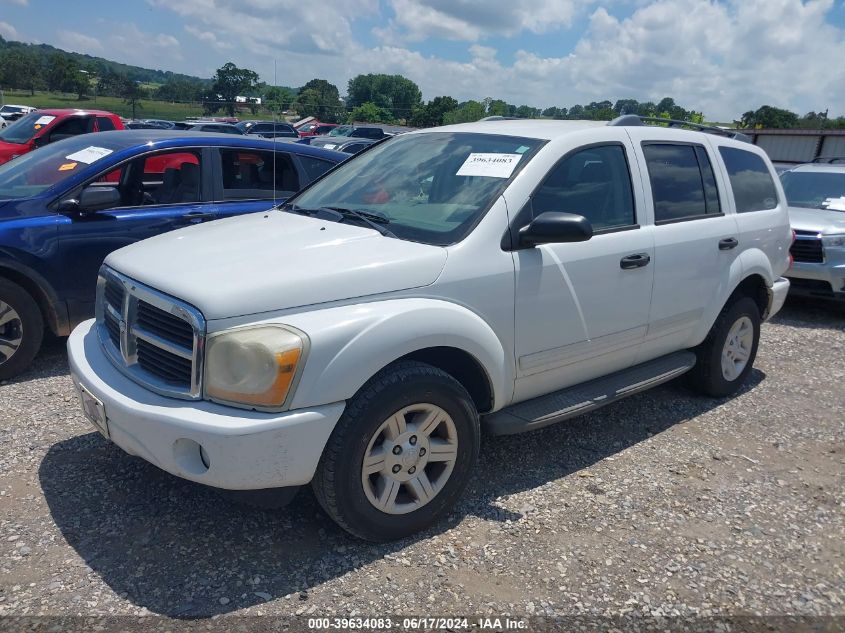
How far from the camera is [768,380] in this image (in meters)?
5.70

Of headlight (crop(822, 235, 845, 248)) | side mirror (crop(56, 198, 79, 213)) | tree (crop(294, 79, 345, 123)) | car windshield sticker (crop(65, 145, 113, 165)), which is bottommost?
headlight (crop(822, 235, 845, 248))

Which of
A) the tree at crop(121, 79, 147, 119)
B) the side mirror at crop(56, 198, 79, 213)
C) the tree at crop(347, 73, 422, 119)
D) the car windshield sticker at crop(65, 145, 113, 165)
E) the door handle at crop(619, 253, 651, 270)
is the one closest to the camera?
the door handle at crop(619, 253, 651, 270)

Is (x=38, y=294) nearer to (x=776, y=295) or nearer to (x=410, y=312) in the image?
(x=410, y=312)

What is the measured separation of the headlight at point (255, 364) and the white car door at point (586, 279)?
123cm

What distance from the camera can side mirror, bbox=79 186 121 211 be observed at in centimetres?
480

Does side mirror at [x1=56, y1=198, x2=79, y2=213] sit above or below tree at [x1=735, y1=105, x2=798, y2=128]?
below

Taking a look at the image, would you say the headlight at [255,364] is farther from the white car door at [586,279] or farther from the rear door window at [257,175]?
the rear door window at [257,175]

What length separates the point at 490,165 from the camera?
354cm

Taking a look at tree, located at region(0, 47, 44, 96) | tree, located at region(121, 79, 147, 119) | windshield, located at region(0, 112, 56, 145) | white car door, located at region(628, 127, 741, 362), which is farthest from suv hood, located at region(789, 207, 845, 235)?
tree, located at region(0, 47, 44, 96)

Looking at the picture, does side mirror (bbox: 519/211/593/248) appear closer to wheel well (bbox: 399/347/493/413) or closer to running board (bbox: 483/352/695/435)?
wheel well (bbox: 399/347/493/413)

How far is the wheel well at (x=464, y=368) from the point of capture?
10.3ft

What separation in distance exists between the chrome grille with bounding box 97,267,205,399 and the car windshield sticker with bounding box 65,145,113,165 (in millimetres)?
2373

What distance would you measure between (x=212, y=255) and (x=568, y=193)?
187cm

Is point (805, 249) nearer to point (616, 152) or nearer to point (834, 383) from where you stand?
point (834, 383)
